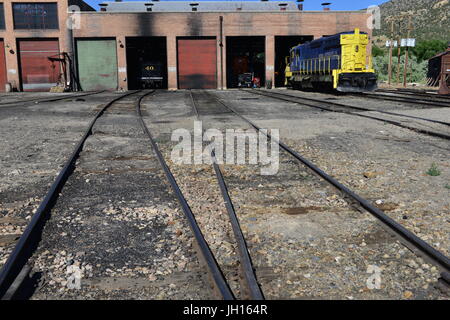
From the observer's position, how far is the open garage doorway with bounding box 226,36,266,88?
143 feet

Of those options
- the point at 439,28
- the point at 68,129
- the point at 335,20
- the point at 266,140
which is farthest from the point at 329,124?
the point at 439,28

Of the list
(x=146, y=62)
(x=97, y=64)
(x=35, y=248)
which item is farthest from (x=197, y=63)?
(x=35, y=248)

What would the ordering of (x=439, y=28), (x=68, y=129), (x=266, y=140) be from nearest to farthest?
(x=266, y=140) < (x=68, y=129) < (x=439, y=28)

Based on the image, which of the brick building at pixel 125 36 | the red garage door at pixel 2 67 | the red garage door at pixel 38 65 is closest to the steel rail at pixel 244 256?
the brick building at pixel 125 36

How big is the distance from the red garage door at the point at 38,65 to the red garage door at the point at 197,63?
37.5 ft

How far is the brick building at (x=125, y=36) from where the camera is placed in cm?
3831

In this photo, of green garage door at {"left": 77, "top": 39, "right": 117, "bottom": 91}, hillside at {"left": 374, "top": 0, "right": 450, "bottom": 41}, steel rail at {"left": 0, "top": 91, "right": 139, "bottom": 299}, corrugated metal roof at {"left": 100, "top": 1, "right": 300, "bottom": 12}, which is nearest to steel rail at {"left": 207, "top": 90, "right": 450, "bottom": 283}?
steel rail at {"left": 0, "top": 91, "right": 139, "bottom": 299}

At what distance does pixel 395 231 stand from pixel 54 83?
133 feet

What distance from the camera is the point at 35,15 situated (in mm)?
38219

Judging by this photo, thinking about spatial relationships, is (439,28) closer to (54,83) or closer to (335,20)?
(335,20)

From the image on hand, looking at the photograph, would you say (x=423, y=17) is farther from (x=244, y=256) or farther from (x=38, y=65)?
(x=244, y=256)

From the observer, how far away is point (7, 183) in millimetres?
6715

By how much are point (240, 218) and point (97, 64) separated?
38647 mm

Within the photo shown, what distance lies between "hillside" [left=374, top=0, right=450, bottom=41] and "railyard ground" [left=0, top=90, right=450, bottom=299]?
4377 inches
